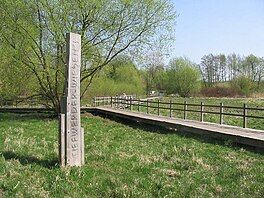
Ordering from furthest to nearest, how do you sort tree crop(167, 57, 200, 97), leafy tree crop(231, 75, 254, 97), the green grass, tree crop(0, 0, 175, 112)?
1. tree crop(167, 57, 200, 97)
2. leafy tree crop(231, 75, 254, 97)
3. tree crop(0, 0, 175, 112)
4. the green grass

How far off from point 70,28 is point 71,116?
1506 cm

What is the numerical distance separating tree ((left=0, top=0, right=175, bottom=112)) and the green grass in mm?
12382

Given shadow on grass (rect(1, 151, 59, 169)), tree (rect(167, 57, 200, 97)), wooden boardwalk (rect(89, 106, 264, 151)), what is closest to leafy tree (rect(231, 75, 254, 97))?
tree (rect(167, 57, 200, 97))

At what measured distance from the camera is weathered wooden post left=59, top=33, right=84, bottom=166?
28.1ft

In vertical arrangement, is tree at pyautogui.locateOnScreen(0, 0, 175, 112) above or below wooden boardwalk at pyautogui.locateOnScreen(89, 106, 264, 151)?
above

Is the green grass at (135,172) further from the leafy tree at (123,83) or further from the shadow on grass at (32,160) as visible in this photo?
the leafy tree at (123,83)

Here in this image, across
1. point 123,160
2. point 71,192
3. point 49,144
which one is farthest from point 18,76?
point 71,192

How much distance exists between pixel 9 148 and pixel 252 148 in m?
6.93

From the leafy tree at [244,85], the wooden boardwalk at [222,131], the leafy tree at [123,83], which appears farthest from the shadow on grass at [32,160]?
the leafy tree at [244,85]

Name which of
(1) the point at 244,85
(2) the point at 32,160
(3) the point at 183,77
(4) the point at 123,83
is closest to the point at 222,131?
(2) the point at 32,160

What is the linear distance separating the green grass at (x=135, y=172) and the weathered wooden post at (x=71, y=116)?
1.06 feet

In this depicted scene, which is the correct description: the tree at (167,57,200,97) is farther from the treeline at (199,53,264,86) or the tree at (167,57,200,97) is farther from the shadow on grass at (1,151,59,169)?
the shadow on grass at (1,151,59,169)

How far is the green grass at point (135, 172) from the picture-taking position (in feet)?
22.3

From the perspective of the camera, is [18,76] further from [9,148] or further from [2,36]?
[9,148]
